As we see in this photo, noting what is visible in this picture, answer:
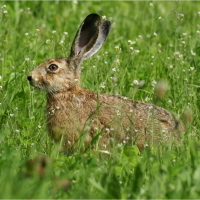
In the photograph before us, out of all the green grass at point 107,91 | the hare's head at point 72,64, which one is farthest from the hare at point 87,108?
the green grass at point 107,91

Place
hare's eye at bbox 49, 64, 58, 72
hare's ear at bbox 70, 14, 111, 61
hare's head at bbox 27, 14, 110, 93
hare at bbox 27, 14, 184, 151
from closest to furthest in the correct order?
hare at bbox 27, 14, 184, 151 < hare's head at bbox 27, 14, 110, 93 < hare's eye at bbox 49, 64, 58, 72 < hare's ear at bbox 70, 14, 111, 61

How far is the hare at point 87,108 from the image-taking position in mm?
6016

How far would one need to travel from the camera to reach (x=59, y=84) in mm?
6578

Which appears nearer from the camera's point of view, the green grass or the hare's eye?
the green grass

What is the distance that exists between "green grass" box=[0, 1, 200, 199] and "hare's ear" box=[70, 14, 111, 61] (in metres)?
0.20

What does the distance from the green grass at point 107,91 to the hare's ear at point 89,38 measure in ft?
0.65

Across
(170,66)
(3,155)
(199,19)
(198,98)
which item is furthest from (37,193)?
(199,19)

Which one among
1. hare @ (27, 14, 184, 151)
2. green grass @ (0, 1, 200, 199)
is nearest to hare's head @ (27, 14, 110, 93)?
hare @ (27, 14, 184, 151)

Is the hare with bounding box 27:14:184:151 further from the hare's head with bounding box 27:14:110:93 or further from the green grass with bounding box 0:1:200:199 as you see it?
the green grass with bounding box 0:1:200:199

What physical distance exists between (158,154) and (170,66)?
271 cm

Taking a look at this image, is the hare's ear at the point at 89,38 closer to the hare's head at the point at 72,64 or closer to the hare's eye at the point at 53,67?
the hare's head at the point at 72,64

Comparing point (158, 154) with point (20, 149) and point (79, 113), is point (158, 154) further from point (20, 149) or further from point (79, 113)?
point (79, 113)

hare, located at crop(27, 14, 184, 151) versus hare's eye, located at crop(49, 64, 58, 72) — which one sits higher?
hare's eye, located at crop(49, 64, 58, 72)

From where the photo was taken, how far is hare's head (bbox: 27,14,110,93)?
653 centimetres
